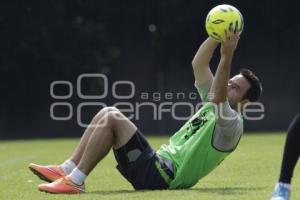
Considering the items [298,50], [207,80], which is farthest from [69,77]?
[207,80]

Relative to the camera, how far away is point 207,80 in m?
8.30

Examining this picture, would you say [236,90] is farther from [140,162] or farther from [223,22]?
[140,162]

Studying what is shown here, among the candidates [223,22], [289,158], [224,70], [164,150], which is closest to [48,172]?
[164,150]

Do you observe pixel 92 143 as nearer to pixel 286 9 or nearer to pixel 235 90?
pixel 235 90

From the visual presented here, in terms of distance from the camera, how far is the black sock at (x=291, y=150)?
6082 mm


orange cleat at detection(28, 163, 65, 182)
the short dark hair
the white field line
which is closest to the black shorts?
orange cleat at detection(28, 163, 65, 182)

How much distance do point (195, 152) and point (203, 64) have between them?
3.98 ft

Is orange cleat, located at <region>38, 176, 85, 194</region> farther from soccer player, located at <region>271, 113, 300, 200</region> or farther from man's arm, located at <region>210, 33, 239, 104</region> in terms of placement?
soccer player, located at <region>271, 113, 300, 200</region>

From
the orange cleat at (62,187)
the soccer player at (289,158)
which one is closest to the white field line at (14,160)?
the orange cleat at (62,187)

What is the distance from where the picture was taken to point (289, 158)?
6.15m

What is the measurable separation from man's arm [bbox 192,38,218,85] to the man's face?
2.20 feet

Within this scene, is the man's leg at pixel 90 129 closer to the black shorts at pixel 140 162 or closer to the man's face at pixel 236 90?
the black shorts at pixel 140 162

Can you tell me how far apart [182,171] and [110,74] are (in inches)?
1107

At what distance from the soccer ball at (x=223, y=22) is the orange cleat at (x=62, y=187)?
72.2 inches
